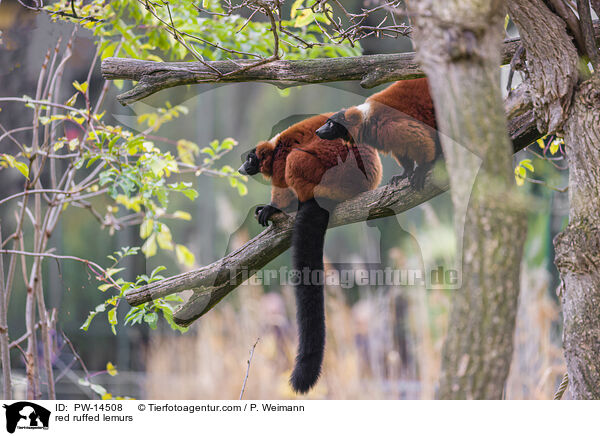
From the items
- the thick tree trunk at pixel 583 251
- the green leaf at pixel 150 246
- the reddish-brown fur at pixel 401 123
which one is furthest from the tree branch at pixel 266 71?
the green leaf at pixel 150 246

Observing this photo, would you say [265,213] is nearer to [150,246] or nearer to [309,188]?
[309,188]

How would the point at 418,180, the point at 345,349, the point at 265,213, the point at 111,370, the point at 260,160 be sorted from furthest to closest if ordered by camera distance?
the point at 345,349
the point at 111,370
the point at 260,160
the point at 265,213
the point at 418,180

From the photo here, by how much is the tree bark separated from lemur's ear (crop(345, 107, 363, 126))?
462 millimetres

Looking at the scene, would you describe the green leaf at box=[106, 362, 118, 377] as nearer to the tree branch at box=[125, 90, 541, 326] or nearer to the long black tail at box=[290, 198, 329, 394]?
the tree branch at box=[125, 90, 541, 326]

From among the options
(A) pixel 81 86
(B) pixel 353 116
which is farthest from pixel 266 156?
(A) pixel 81 86

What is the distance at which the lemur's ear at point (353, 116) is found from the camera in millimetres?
1438

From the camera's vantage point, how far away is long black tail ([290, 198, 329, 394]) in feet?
4.30

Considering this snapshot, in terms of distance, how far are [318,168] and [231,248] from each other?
49cm

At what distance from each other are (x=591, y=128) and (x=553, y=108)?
9 cm

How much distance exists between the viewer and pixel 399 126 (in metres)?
1.41

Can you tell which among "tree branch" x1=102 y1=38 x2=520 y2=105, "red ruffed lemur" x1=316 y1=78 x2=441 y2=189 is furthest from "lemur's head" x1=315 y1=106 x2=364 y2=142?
"tree branch" x1=102 y1=38 x2=520 y2=105

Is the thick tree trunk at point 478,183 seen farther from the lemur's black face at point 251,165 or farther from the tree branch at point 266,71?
the lemur's black face at point 251,165

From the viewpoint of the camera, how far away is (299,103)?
178 cm
